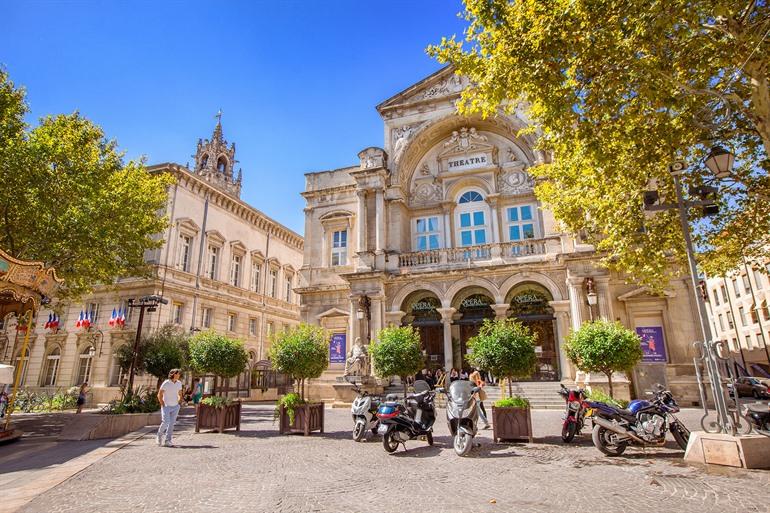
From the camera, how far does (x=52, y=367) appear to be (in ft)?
90.2

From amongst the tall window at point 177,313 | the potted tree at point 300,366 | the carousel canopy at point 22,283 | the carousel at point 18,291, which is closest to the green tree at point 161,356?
the tall window at point 177,313

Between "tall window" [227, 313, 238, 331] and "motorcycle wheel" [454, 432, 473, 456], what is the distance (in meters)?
25.4

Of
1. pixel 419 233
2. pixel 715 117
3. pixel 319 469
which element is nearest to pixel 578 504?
pixel 319 469

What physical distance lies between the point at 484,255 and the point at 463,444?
1314cm

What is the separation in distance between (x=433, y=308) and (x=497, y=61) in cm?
1407

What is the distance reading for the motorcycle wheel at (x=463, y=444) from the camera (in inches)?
330

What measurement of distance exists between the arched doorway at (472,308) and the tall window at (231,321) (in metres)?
17.2

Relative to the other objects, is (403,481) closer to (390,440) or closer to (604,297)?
(390,440)

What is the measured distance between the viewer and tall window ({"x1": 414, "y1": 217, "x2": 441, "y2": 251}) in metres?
23.0

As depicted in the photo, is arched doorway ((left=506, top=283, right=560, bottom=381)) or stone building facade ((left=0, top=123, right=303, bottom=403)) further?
stone building facade ((left=0, top=123, right=303, bottom=403))

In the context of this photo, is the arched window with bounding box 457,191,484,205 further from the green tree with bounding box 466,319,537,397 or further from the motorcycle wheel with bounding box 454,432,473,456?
the motorcycle wheel with bounding box 454,432,473,456

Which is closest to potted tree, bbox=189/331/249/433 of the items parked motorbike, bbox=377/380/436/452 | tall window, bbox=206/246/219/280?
parked motorbike, bbox=377/380/436/452

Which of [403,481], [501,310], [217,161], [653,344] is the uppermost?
[217,161]

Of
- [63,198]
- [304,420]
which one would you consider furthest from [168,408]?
[63,198]
